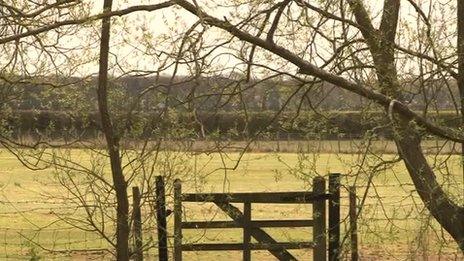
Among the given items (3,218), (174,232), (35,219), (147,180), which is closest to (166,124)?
(147,180)

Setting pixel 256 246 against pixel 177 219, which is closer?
pixel 177 219

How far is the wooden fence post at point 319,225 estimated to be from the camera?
775 cm

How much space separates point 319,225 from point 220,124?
1592 mm

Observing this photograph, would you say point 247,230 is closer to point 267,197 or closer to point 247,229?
point 247,229

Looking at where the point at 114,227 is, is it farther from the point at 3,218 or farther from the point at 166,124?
the point at 3,218

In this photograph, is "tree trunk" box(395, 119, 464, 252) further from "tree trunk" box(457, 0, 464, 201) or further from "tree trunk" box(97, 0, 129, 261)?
"tree trunk" box(97, 0, 129, 261)

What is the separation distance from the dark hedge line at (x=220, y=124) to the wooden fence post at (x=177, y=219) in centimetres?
65

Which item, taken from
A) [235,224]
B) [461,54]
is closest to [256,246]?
[235,224]

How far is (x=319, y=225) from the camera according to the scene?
7883 millimetres

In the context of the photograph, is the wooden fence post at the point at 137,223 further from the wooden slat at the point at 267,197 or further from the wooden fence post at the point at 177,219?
the wooden slat at the point at 267,197

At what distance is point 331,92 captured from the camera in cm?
769

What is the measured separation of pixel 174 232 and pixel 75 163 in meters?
1.15

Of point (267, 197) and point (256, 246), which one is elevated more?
point (267, 197)

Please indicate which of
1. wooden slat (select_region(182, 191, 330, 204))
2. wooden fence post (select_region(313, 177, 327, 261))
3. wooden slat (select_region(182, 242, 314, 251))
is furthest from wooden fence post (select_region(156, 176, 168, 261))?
wooden fence post (select_region(313, 177, 327, 261))
